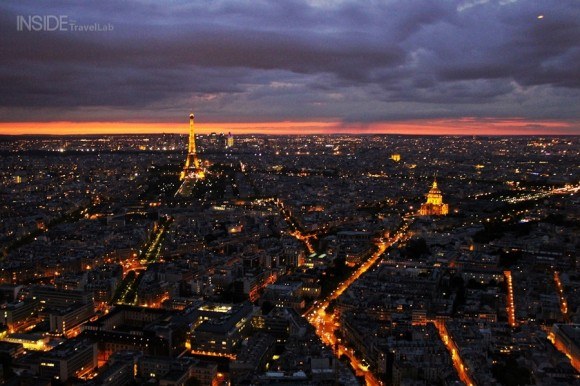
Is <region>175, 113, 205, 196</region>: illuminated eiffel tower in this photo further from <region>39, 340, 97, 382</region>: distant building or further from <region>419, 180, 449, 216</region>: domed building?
<region>39, 340, 97, 382</region>: distant building

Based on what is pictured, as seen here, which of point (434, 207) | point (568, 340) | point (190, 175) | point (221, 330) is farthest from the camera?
point (190, 175)

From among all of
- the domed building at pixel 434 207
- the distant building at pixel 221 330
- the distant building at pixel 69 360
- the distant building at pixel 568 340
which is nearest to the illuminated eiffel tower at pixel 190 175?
the domed building at pixel 434 207

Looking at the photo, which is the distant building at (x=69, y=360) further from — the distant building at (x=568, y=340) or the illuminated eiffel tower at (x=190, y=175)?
the illuminated eiffel tower at (x=190, y=175)

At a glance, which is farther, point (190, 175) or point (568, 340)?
point (190, 175)

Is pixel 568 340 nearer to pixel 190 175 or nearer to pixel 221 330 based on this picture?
pixel 221 330

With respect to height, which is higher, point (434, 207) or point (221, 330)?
point (434, 207)

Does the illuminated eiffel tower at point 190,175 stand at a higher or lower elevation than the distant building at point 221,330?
higher

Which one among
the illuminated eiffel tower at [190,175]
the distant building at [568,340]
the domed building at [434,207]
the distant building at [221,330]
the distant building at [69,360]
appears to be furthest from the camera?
the illuminated eiffel tower at [190,175]

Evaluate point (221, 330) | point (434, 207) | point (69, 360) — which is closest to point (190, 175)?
point (434, 207)

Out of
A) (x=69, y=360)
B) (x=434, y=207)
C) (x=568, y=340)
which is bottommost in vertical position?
(x=568, y=340)

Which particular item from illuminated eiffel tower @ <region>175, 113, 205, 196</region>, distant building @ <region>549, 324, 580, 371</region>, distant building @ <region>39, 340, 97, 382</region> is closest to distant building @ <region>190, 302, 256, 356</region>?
distant building @ <region>39, 340, 97, 382</region>

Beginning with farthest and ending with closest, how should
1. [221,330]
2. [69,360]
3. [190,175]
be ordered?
[190,175], [221,330], [69,360]
